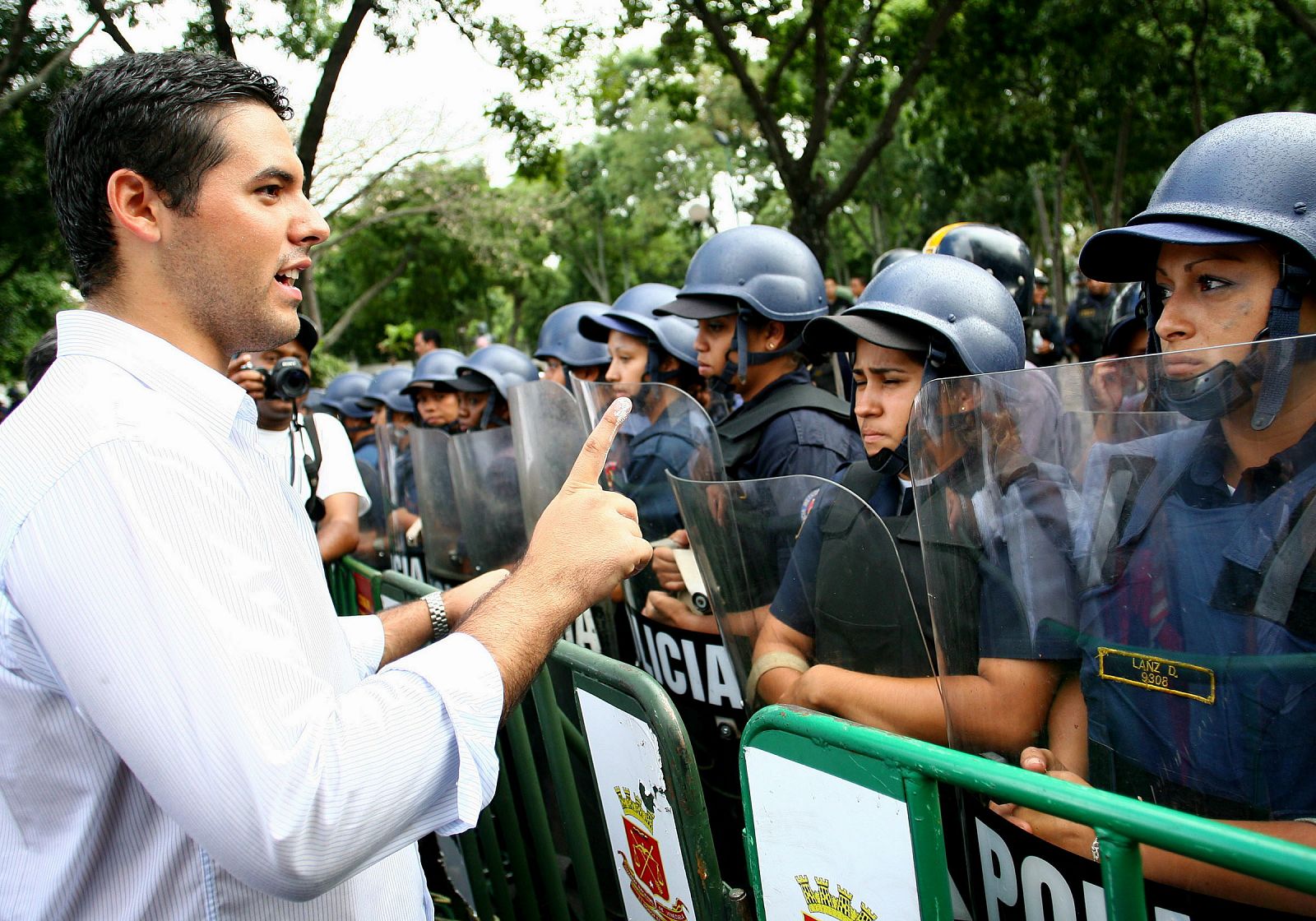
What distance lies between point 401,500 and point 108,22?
18.9 ft

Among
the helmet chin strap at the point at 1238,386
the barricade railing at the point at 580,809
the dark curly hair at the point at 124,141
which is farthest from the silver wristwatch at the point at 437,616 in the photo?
the helmet chin strap at the point at 1238,386

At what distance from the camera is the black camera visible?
404 cm

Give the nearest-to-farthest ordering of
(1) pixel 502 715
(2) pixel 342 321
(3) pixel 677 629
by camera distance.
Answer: (1) pixel 502 715
(3) pixel 677 629
(2) pixel 342 321

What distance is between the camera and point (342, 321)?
22.9 metres

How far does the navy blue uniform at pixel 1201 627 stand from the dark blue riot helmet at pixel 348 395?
8.79 metres

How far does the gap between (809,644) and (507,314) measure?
177 feet

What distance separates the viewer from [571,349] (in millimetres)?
6270

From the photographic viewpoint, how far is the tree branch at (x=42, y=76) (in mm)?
8078

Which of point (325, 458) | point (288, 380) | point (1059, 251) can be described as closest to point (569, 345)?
point (325, 458)

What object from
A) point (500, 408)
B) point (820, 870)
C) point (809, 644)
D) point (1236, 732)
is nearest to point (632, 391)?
point (809, 644)

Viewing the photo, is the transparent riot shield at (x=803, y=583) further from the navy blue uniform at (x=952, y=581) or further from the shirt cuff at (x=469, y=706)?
the shirt cuff at (x=469, y=706)

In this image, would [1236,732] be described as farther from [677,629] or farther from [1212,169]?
[677,629]

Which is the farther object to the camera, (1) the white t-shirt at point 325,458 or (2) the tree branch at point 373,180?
(2) the tree branch at point 373,180

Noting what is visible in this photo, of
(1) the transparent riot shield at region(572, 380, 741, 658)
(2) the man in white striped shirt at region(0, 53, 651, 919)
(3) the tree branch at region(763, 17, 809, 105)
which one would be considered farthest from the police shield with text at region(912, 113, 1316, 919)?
(3) the tree branch at region(763, 17, 809, 105)
